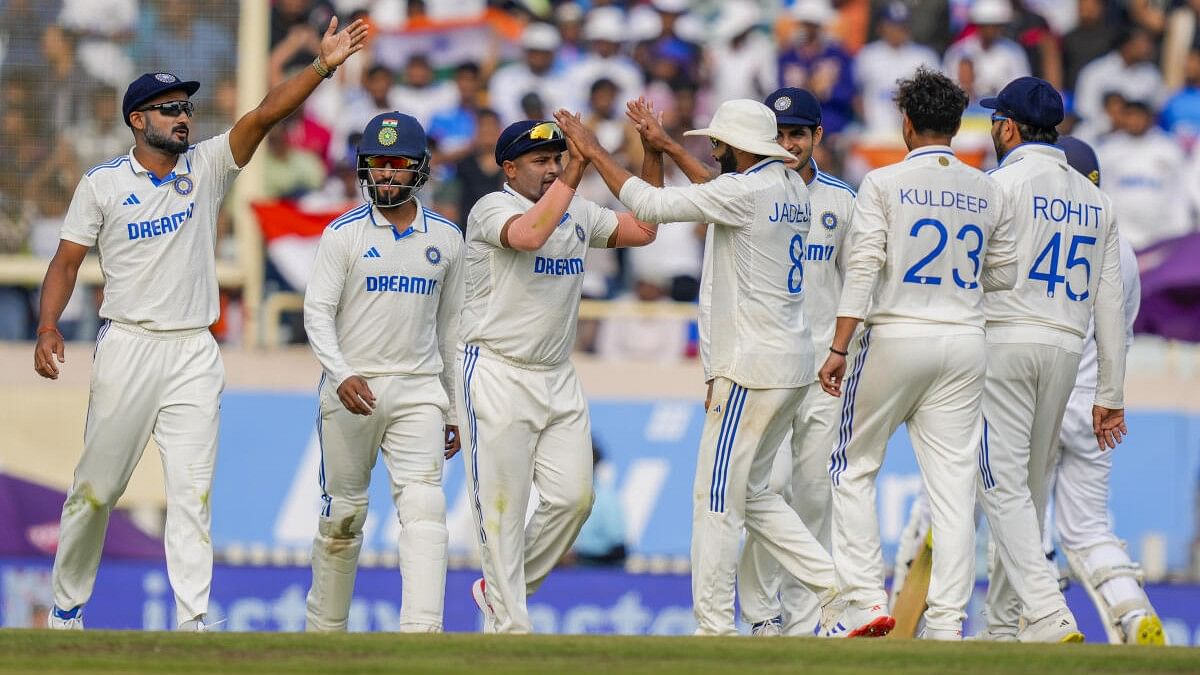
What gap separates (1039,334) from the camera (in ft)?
29.5

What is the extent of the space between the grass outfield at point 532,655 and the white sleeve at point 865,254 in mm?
1406

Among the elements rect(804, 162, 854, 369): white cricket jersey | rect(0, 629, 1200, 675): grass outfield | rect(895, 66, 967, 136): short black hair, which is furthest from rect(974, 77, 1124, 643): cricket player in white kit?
rect(804, 162, 854, 369): white cricket jersey

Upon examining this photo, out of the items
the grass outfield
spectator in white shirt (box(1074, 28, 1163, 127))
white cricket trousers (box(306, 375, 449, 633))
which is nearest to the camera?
the grass outfield

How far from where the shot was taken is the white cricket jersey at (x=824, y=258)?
9844 mm

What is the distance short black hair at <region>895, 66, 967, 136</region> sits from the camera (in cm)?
864

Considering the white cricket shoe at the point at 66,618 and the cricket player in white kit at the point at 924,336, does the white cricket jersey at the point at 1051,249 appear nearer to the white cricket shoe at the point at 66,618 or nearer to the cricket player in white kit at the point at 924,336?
the cricket player in white kit at the point at 924,336

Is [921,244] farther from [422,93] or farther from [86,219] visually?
A: [422,93]

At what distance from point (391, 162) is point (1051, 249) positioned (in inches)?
116

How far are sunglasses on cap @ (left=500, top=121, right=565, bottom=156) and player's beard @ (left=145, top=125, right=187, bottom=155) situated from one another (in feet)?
4.78

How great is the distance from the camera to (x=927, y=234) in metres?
8.52

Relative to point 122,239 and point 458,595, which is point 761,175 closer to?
point 122,239

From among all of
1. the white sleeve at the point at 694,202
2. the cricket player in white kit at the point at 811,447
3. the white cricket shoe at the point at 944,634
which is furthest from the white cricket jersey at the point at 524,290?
the white cricket shoe at the point at 944,634

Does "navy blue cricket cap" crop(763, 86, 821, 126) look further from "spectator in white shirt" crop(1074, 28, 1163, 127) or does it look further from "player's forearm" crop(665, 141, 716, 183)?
"spectator in white shirt" crop(1074, 28, 1163, 127)

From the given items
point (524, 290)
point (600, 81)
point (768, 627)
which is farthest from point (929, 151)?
point (600, 81)
